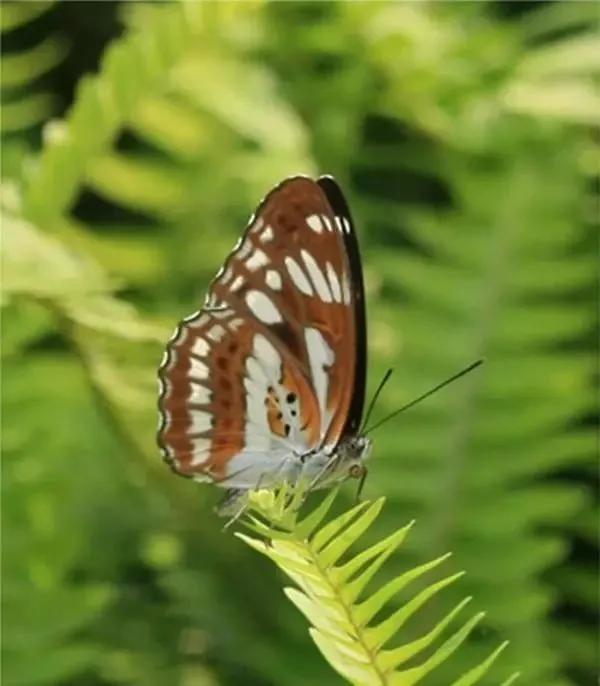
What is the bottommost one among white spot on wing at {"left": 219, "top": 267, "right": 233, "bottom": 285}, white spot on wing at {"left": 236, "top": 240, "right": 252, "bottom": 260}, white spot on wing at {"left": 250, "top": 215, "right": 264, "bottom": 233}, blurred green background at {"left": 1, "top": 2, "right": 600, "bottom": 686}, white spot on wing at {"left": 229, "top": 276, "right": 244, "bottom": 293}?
blurred green background at {"left": 1, "top": 2, "right": 600, "bottom": 686}

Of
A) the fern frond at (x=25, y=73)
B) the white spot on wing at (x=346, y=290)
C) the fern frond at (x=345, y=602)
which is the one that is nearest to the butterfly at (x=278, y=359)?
the white spot on wing at (x=346, y=290)

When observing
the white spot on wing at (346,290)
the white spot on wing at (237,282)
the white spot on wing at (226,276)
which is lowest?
the white spot on wing at (346,290)

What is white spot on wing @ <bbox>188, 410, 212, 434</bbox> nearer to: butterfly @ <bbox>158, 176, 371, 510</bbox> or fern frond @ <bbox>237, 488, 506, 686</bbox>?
butterfly @ <bbox>158, 176, 371, 510</bbox>

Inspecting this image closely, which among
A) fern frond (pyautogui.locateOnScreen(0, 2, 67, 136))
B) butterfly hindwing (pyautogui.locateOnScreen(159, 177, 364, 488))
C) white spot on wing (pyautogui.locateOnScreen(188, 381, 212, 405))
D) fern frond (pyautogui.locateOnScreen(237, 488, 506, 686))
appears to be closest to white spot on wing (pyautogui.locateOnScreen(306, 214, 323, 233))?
butterfly hindwing (pyautogui.locateOnScreen(159, 177, 364, 488))

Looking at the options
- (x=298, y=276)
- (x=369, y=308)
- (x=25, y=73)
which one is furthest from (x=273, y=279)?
(x=25, y=73)

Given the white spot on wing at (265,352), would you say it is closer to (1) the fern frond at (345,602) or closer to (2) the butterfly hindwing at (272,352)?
(2) the butterfly hindwing at (272,352)

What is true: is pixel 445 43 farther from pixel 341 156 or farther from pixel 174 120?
pixel 174 120

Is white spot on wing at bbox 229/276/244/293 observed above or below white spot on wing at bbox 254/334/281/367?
above
